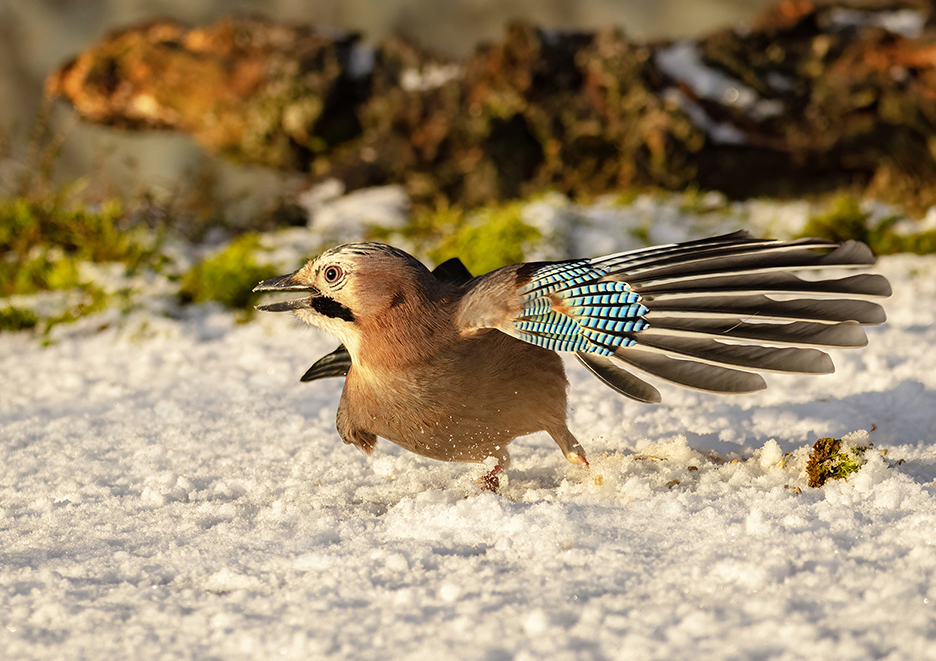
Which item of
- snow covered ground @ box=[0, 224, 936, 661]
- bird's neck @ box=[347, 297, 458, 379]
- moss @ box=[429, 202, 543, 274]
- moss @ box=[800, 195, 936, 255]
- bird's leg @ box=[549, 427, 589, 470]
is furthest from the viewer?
moss @ box=[800, 195, 936, 255]

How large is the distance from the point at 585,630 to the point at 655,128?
254 inches

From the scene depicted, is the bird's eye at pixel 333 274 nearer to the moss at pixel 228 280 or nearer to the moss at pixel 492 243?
the moss at pixel 492 243

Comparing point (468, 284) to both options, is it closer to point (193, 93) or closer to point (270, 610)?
point (270, 610)

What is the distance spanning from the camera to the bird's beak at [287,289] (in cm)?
275

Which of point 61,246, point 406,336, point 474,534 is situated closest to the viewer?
point 474,534

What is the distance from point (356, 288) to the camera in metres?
2.68

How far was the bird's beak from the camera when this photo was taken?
2752 mm

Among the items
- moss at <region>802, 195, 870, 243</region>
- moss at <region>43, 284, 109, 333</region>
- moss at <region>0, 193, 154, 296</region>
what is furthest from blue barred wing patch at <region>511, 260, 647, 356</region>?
moss at <region>0, 193, 154, 296</region>

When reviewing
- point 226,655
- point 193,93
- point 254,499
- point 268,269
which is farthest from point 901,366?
point 193,93

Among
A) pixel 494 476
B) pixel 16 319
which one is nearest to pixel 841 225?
pixel 494 476

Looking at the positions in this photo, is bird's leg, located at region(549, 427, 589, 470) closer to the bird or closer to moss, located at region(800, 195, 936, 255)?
the bird

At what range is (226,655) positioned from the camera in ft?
6.12

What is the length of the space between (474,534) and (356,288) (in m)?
0.90

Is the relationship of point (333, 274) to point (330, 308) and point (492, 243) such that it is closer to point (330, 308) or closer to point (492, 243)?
point (330, 308)
